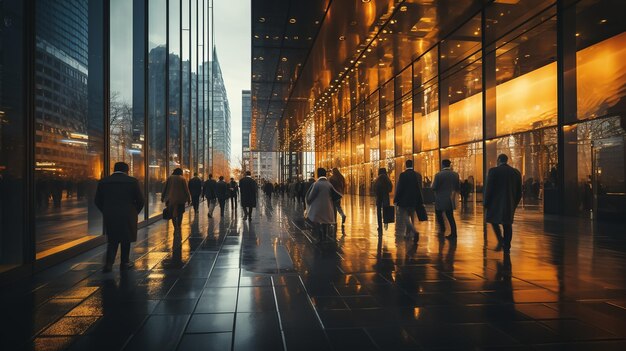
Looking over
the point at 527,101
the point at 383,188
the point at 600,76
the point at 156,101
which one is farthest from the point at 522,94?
the point at 156,101

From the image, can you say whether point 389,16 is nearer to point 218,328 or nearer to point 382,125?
point 382,125

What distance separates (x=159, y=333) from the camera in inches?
141

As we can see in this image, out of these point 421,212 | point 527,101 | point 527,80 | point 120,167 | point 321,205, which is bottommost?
point 421,212

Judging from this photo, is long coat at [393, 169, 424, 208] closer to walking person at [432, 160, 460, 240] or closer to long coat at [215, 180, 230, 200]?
walking person at [432, 160, 460, 240]

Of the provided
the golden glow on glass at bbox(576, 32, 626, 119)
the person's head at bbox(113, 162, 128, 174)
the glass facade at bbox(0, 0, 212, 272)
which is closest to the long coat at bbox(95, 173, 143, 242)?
the person's head at bbox(113, 162, 128, 174)

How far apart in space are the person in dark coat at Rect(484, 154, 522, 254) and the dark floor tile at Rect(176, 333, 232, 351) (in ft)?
20.1

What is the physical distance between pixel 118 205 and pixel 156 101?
985 centimetres

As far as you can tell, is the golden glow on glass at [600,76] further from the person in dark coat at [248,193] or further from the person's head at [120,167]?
the person's head at [120,167]

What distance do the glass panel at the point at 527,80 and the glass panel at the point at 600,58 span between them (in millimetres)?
1118

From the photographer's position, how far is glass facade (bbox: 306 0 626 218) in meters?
13.1

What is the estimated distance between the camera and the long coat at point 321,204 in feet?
30.5

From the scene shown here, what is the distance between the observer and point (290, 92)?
3180 cm

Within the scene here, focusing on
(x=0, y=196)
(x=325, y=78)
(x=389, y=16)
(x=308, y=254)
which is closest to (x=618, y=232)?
(x=308, y=254)

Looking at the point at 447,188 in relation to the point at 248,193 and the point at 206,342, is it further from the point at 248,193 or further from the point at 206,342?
the point at 206,342
